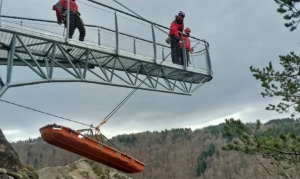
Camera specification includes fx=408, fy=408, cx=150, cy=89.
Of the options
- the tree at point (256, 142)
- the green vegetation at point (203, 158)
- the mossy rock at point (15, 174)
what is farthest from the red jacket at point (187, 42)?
the green vegetation at point (203, 158)

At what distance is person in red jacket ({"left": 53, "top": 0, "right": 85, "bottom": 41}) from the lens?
28.3 feet

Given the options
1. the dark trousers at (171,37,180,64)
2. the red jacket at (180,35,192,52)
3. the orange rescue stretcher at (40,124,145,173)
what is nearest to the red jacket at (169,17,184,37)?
the dark trousers at (171,37,180,64)

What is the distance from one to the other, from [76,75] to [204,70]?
421 cm

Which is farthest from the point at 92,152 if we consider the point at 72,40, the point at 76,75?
the point at 72,40

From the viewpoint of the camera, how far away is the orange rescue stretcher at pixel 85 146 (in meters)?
8.09

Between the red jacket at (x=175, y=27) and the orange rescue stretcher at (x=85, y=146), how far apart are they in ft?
12.6

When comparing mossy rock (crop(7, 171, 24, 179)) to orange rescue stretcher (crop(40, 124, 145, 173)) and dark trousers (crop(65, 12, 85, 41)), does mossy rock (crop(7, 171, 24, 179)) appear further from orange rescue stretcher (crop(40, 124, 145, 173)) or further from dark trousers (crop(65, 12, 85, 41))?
dark trousers (crop(65, 12, 85, 41))

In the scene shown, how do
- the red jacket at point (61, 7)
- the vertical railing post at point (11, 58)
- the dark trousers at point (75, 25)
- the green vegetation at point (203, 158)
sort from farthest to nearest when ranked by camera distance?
the green vegetation at point (203, 158)
the dark trousers at point (75, 25)
the red jacket at point (61, 7)
the vertical railing post at point (11, 58)

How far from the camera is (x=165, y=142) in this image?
4104 inches

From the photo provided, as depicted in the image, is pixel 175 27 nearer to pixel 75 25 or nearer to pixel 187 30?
pixel 187 30

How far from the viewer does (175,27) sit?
11430 mm

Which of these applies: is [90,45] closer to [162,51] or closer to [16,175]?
[162,51]

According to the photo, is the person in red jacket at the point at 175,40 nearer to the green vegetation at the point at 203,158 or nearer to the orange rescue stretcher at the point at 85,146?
the orange rescue stretcher at the point at 85,146

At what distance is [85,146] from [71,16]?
2.80 meters
